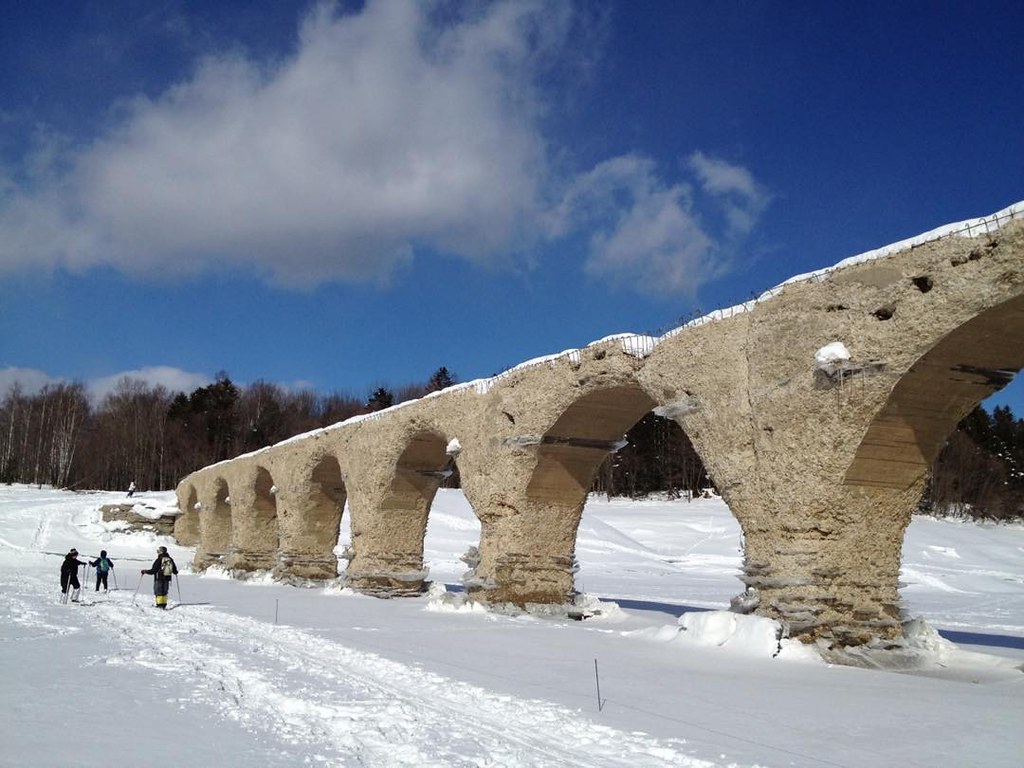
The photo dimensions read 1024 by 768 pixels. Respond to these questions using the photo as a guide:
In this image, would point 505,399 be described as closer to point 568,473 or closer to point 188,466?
point 568,473

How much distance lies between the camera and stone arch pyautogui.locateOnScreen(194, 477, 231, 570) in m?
24.3

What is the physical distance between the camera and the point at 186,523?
2916 cm

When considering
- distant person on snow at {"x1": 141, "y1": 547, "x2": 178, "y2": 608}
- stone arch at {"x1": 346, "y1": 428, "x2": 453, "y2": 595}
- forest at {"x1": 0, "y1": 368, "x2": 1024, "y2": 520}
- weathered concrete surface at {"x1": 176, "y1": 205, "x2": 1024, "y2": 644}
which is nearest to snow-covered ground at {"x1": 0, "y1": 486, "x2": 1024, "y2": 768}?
distant person on snow at {"x1": 141, "y1": 547, "x2": 178, "y2": 608}

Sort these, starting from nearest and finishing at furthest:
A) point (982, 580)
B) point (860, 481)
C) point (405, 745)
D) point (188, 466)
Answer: point (405, 745) < point (860, 481) < point (982, 580) < point (188, 466)

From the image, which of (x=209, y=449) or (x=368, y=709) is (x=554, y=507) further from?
(x=209, y=449)

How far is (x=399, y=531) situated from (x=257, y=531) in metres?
8.09

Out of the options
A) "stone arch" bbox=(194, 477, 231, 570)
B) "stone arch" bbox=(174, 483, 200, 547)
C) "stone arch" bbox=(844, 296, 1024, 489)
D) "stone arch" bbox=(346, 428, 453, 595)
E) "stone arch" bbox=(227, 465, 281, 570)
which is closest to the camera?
"stone arch" bbox=(844, 296, 1024, 489)

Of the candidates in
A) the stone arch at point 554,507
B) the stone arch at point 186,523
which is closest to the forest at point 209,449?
the stone arch at point 186,523

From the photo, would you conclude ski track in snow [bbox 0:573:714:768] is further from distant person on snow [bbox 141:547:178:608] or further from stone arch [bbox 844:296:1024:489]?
stone arch [bbox 844:296:1024:489]

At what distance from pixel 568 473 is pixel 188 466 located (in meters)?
38.7

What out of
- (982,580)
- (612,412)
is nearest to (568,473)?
(612,412)

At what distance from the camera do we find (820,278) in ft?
24.7

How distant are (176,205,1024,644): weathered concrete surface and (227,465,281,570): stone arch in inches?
420

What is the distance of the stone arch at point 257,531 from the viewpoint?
21156 mm
